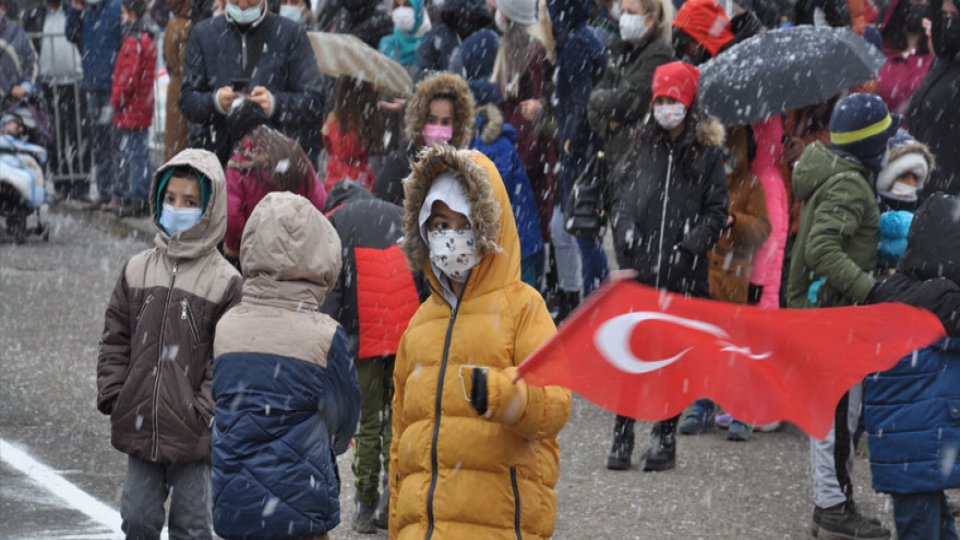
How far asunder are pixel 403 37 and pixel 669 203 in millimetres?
6264

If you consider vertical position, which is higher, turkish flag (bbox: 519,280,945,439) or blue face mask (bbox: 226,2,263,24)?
turkish flag (bbox: 519,280,945,439)

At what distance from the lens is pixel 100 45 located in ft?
61.7

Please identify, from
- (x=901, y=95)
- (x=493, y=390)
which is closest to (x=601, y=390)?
(x=493, y=390)

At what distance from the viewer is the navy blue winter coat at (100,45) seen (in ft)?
61.6

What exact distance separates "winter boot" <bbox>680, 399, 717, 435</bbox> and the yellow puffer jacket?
4.63m

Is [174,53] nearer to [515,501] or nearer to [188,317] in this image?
[188,317]

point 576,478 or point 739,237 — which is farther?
point 739,237

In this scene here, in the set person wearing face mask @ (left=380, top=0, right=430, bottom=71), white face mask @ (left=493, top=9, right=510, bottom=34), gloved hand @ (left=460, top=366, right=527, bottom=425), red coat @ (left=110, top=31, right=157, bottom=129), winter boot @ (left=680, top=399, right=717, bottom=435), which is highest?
gloved hand @ (left=460, top=366, right=527, bottom=425)

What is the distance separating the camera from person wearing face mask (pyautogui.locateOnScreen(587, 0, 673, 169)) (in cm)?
1027

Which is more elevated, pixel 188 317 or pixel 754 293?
pixel 188 317

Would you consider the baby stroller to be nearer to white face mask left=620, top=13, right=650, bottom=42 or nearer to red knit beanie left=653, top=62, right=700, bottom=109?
white face mask left=620, top=13, right=650, bottom=42

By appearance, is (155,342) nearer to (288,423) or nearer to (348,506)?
(288,423)

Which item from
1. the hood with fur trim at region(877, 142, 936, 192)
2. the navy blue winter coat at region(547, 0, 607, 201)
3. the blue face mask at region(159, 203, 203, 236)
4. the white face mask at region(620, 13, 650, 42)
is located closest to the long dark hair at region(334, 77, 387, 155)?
the navy blue winter coat at region(547, 0, 607, 201)

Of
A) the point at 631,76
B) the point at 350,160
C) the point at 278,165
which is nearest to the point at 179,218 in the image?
the point at 278,165
